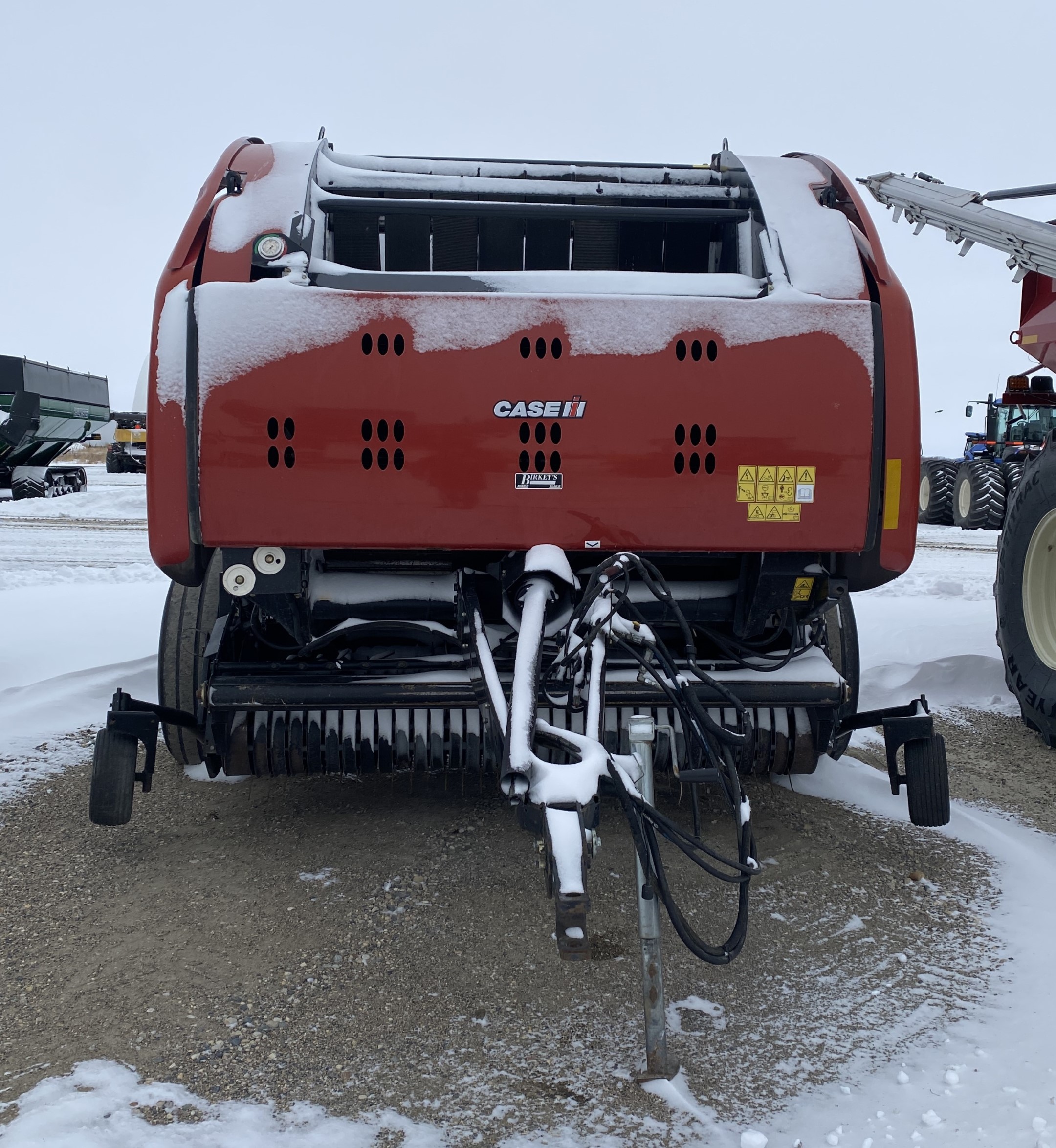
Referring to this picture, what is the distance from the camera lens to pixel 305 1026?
2.37 metres

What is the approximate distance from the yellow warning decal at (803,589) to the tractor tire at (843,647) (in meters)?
0.61

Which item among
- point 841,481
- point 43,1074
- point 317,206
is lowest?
point 43,1074

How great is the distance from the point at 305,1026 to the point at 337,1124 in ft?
1.23

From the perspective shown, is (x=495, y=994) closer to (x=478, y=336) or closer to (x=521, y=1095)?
(x=521, y=1095)

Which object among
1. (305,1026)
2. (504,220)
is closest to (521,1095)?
(305,1026)

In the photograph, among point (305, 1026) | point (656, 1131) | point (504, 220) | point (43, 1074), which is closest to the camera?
point (656, 1131)

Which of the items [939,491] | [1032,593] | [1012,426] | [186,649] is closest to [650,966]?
[186,649]

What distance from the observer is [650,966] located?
211 cm

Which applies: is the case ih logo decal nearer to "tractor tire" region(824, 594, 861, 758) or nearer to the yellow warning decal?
the yellow warning decal

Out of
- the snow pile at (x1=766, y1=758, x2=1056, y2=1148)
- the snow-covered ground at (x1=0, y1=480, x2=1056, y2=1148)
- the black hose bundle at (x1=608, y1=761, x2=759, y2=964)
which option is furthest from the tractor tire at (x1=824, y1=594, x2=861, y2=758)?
the black hose bundle at (x1=608, y1=761, x2=759, y2=964)

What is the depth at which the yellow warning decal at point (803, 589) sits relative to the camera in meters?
3.19

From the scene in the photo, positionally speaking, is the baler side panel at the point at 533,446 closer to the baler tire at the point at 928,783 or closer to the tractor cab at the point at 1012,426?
the baler tire at the point at 928,783

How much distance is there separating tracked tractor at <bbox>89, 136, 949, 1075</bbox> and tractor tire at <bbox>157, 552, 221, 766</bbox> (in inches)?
12.7

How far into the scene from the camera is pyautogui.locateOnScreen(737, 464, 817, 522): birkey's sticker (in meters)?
2.98
